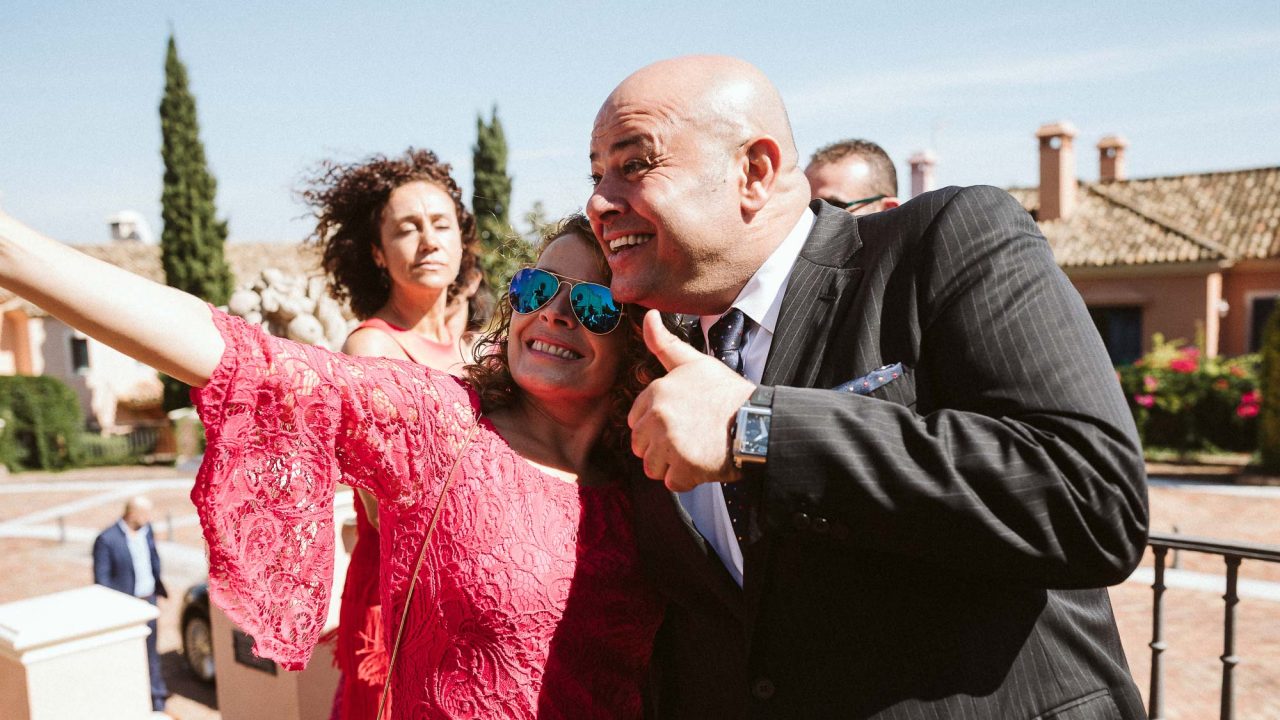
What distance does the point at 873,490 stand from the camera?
1277 millimetres

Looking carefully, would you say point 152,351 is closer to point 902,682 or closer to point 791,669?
point 791,669

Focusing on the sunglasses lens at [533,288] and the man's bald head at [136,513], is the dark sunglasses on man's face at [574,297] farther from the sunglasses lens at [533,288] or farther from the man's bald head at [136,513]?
the man's bald head at [136,513]

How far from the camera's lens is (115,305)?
5.01 feet

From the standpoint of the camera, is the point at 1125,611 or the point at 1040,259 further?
the point at 1125,611

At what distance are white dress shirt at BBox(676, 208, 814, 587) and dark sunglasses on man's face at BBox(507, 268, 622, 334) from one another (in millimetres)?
451

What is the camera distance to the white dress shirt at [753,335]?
1739mm

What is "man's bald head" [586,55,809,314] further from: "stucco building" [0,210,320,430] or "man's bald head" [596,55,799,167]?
"stucco building" [0,210,320,430]

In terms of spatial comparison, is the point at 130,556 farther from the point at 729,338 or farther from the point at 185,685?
the point at 729,338

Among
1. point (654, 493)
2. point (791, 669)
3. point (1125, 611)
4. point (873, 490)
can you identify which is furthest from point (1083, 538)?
point (1125, 611)

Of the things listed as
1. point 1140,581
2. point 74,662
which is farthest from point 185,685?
point 1140,581

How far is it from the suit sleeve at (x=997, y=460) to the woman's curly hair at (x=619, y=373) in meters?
0.86

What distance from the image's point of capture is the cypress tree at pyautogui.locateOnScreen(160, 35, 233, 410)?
94.5ft

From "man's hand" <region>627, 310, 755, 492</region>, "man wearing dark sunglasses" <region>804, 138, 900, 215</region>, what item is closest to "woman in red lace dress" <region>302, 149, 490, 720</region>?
"man wearing dark sunglasses" <region>804, 138, 900, 215</region>

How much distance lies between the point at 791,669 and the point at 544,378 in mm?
932
